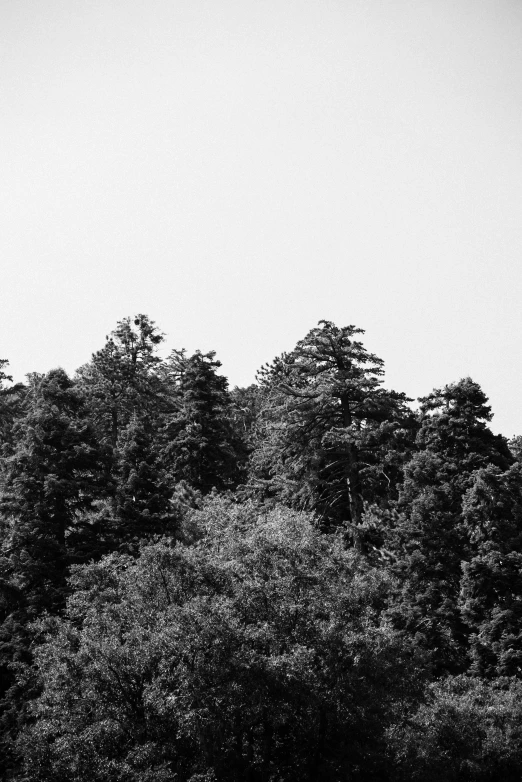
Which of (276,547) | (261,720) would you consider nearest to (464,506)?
(276,547)

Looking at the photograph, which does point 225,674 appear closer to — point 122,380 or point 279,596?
point 279,596

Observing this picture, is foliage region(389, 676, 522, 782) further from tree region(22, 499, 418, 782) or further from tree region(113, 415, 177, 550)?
tree region(113, 415, 177, 550)

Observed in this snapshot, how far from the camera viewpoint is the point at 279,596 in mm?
21562

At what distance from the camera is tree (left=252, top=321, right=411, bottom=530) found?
3775cm

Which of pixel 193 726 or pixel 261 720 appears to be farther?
pixel 261 720

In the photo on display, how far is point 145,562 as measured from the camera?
22.4 metres

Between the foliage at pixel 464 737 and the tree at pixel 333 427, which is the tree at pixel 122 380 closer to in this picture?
the tree at pixel 333 427

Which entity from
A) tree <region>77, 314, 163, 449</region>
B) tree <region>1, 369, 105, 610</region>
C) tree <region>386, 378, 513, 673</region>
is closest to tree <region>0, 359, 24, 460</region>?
tree <region>77, 314, 163, 449</region>

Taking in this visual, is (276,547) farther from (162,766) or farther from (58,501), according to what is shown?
(58,501)

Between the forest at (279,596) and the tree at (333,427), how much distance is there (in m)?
0.14

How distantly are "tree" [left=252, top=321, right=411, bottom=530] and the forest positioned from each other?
0.14m

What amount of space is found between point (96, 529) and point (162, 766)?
16912 mm

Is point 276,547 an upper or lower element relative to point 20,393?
lower

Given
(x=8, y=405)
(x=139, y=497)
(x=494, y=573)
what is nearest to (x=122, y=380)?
(x=8, y=405)
